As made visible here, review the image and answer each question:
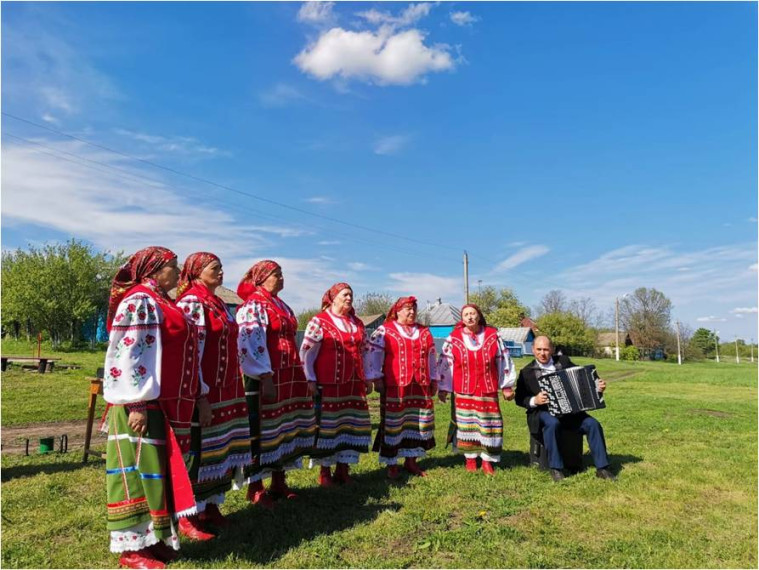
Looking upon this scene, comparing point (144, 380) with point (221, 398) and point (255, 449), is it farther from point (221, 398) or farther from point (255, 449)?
point (255, 449)

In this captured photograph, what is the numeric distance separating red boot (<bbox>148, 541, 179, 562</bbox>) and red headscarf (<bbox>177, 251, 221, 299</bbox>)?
1.80m

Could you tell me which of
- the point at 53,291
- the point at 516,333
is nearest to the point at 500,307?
the point at 516,333

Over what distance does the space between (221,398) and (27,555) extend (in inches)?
65.2

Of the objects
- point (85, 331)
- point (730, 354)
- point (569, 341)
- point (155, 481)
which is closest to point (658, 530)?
point (155, 481)

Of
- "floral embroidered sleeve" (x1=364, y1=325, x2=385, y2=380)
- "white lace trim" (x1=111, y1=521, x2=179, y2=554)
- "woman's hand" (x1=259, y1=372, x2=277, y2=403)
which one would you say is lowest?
"white lace trim" (x1=111, y1=521, x2=179, y2=554)

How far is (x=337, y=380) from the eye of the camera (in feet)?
18.2

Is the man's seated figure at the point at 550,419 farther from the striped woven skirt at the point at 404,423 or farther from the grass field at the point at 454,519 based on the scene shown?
the striped woven skirt at the point at 404,423

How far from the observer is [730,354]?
10425 centimetres

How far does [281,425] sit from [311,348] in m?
0.80

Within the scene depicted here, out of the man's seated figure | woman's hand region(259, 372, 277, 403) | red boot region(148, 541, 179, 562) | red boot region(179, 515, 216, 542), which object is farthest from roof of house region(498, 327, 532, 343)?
red boot region(148, 541, 179, 562)

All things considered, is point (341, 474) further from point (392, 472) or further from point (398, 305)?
point (398, 305)

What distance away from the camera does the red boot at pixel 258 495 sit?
493 cm

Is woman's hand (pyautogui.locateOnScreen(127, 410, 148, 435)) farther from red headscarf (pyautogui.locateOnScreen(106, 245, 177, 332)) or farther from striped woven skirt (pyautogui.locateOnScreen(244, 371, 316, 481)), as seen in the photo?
Answer: striped woven skirt (pyautogui.locateOnScreen(244, 371, 316, 481))

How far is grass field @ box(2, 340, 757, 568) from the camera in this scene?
3.94 meters
